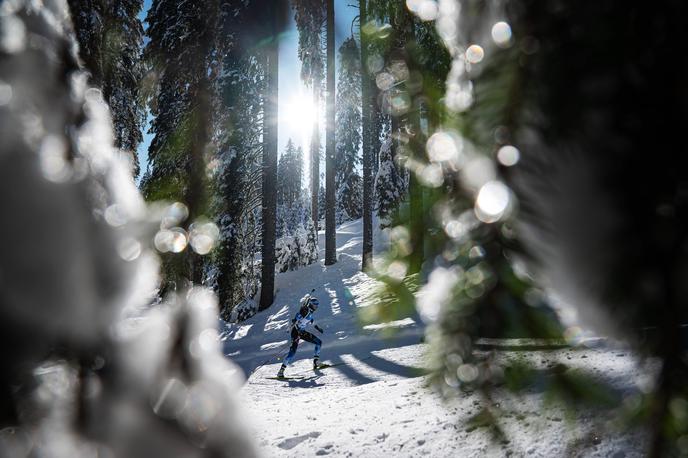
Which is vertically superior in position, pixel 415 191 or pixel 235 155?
pixel 235 155

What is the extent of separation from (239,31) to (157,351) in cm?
1408

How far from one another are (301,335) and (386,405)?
537 cm

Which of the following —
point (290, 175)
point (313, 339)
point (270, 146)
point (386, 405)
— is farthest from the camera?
point (290, 175)

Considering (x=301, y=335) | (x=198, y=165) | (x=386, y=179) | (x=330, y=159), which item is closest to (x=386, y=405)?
(x=301, y=335)

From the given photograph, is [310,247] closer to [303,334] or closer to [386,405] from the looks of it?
[303,334]

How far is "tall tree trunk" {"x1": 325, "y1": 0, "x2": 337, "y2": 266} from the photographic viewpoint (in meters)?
16.2

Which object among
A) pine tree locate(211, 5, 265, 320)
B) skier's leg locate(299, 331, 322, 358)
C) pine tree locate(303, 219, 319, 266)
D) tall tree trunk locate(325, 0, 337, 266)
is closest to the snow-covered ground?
skier's leg locate(299, 331, 322, 358)

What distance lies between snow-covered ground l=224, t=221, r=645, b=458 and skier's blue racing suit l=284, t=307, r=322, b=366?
0.41 metres

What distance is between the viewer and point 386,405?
11.8ft

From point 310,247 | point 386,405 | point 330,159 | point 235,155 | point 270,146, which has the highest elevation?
point 270,146

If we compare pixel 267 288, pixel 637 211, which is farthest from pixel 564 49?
pixel 267 288

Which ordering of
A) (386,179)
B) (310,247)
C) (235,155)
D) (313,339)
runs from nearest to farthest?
(313,339) < (386,179) < (235,155) < (310,247)

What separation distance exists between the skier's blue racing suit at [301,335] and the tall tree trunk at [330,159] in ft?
24.3

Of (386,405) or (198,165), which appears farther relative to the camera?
(198,165)
